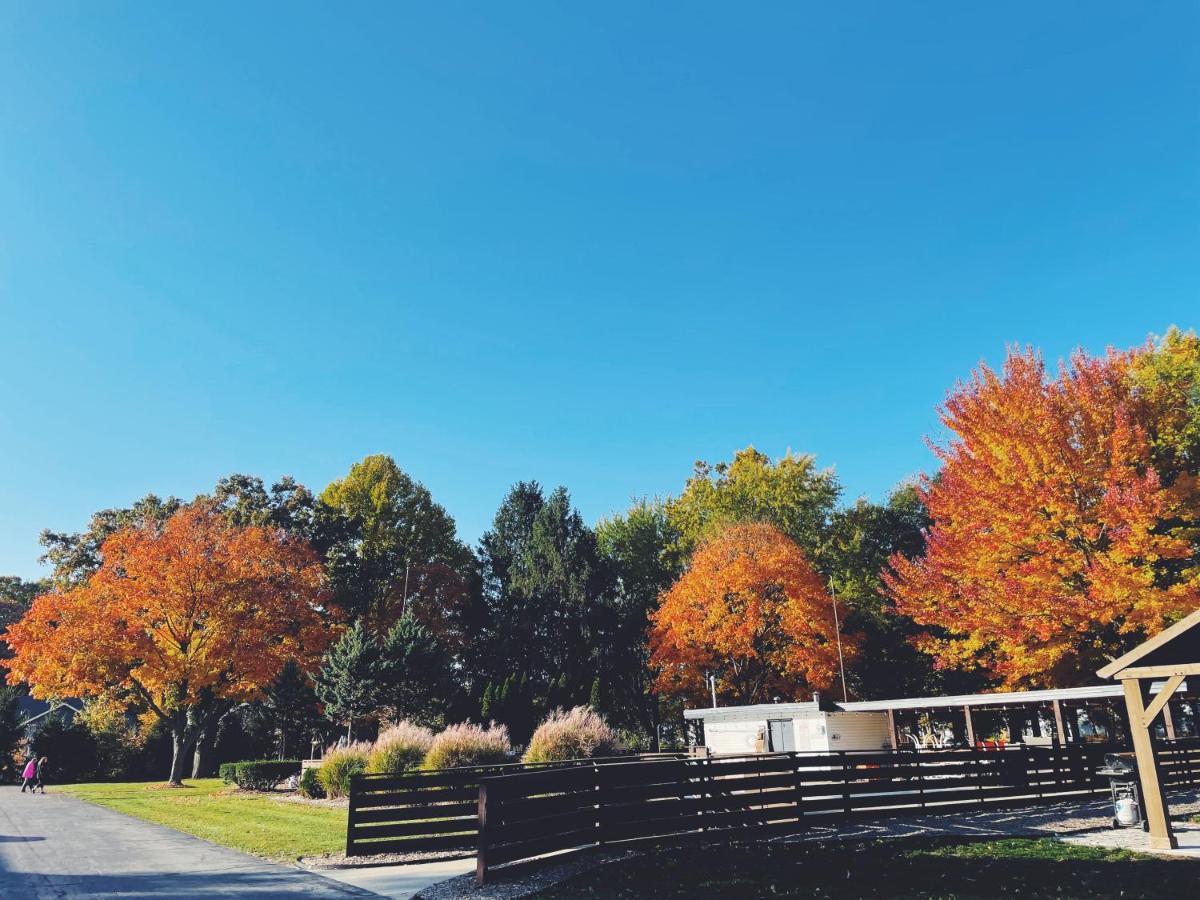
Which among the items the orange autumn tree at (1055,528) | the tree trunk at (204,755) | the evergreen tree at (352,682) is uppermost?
the orange autumn tree at (1055,528)

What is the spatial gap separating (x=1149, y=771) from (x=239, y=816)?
17.1 meters

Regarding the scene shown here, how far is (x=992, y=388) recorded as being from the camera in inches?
920

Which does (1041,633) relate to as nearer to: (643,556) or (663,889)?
(663,889)

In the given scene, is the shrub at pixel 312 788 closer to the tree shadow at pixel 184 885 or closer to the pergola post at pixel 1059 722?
the tree shadow at pixel 184 885

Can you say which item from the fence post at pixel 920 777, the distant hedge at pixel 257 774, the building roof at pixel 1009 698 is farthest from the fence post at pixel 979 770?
the distant hedge at pixel 257 774

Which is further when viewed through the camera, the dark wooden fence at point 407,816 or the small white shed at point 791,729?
the small white shed at point 791,729

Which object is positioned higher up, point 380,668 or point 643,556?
point 643,556

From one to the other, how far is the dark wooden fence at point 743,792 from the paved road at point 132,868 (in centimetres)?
217

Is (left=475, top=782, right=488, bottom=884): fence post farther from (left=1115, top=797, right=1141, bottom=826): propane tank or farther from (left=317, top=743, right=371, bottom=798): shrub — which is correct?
(left=317, top=743, right=371, bottom=798): shrub

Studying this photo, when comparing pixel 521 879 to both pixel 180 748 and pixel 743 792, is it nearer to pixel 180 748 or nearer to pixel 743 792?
pixel 743 792

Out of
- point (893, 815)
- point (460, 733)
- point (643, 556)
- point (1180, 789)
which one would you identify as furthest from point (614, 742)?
point (643, 556)

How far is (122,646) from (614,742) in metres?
18.9

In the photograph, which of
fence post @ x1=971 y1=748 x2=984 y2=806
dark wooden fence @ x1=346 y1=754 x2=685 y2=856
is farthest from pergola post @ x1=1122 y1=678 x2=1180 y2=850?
dark wooden fence @ x1=346 y1=754 x2=685 y2=856

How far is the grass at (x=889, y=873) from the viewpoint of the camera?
8008mm
